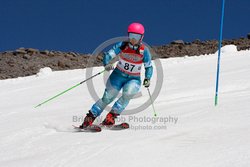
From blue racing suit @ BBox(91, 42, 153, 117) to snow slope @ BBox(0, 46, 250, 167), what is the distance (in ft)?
1.24

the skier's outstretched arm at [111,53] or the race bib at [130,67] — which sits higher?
the skier's outstretched arm at [111,53]

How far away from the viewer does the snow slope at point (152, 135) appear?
435cm

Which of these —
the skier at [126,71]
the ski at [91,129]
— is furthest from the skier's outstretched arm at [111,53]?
the ski at [91,129]

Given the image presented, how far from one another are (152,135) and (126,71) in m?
1.69

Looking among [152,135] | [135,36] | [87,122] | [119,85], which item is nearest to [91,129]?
[87,122]

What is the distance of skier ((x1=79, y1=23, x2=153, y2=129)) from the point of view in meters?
6.75

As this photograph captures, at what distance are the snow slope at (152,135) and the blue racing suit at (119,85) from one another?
14.9 inches

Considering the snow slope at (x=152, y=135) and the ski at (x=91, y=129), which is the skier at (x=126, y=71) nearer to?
the ski at (x=91, y=129)

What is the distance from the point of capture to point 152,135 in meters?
5.43

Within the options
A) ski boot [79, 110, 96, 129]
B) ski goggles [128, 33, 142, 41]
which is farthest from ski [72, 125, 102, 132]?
ski goggles [128, 33, 142, 41]

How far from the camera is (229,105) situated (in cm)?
688

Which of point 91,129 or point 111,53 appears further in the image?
point 111,53

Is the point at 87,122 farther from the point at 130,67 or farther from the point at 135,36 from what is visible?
the point at 135,36

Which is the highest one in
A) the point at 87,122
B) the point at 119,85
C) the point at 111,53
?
the point at 111,53
